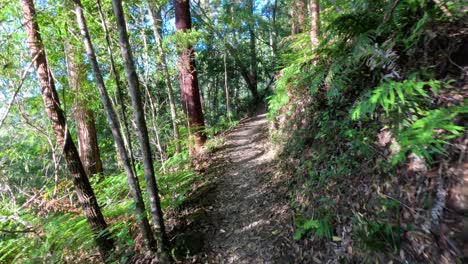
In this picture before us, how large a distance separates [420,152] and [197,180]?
396 centimetres

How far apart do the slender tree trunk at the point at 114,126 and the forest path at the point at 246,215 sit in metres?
0.83

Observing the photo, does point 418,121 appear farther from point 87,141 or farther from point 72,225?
point 87,141

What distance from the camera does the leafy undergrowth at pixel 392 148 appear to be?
1765mm

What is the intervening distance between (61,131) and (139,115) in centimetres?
134

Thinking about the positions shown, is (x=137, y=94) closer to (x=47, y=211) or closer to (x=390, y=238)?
(x=390, y=238)

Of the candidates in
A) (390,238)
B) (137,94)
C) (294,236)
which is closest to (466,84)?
(390,238)

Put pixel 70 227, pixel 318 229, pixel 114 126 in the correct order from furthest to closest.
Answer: pixel 70 227 → pixel 114 126 → pixel 318 229

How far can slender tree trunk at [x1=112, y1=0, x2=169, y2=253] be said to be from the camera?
262 centimetres

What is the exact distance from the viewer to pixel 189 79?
6414mm

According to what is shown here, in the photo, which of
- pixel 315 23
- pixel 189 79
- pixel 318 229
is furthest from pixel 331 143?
pixel 189 79

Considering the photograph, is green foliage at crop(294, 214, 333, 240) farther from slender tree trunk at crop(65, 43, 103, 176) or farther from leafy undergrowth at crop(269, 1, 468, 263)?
slender tree trunk at crop(65, 43, 103, 176)

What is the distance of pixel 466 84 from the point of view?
2.00 meters

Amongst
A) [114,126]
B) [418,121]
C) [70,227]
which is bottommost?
[70,227]

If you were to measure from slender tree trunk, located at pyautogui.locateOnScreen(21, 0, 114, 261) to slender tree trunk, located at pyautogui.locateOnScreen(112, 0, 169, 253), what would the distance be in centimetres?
91
